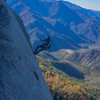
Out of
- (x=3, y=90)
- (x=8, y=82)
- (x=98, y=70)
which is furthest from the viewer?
(x=98, y=70)

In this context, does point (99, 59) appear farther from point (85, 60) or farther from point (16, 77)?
point (16, 77)

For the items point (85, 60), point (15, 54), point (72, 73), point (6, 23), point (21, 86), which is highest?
point (6, 23)

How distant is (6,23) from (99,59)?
19004cm

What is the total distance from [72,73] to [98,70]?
49.2m

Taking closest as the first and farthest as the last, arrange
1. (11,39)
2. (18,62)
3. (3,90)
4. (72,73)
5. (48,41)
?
(3,90) → (18,62) → (11,39) → (48,41) → (72,73)

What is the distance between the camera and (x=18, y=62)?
8484mm

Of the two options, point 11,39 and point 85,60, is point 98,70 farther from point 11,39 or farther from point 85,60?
point 11,39

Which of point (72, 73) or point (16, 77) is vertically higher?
point (16, 77)

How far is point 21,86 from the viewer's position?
7.46m

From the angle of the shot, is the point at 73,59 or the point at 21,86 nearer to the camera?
the point at 21,86

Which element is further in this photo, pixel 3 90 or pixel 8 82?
pixel 8 82

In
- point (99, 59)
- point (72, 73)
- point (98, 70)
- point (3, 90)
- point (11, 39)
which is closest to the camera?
point (3, 90)

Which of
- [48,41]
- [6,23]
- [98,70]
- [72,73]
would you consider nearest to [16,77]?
[6,23]

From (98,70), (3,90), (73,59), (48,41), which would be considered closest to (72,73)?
(98,70)
